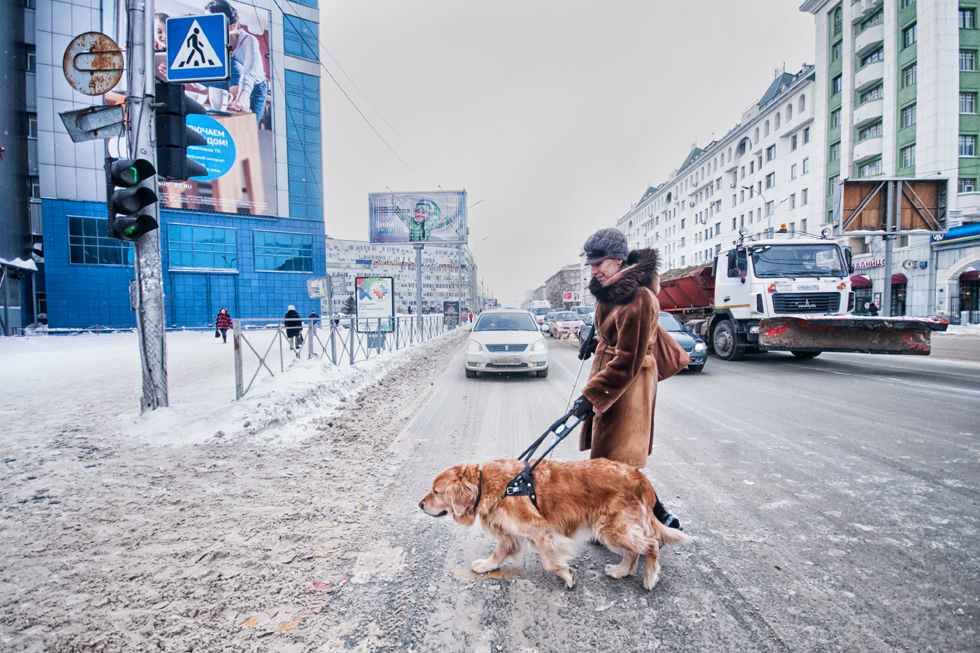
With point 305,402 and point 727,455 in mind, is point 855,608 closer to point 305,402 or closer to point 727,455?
point 727,455

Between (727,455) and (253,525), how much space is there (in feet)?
13.2

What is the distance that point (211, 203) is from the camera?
3034 centimetres

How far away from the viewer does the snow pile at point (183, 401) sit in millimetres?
5012

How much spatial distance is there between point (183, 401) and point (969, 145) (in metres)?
38.4

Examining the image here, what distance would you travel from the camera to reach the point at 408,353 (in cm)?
1397

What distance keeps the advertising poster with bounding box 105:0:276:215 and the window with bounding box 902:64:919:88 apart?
40.4 meters

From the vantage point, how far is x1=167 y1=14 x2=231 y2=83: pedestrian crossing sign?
5688 millimetres

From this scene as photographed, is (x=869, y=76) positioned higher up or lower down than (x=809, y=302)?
higher up

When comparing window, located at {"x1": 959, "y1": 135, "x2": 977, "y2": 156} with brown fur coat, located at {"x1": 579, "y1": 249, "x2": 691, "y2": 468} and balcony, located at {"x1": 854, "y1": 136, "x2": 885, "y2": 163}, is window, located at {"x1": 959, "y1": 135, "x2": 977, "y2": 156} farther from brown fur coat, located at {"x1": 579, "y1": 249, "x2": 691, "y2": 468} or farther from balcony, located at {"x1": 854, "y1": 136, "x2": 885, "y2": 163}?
brown fur coat, located at {"x1": 579, "y1": 249, "x2": 691, "y2": 468}

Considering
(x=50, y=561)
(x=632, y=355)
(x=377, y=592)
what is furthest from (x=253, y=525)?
(x=632, y=355)

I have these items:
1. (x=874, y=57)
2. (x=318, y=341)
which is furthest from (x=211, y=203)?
(x=874, y=57)

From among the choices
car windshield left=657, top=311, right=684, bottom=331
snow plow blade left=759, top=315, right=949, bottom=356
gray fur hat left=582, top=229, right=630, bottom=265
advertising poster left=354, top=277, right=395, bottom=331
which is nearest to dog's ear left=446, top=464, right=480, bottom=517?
gray fur hat left=582, top=229, right=630, bottom=265

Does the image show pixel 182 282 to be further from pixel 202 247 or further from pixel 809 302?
pixel 809 302

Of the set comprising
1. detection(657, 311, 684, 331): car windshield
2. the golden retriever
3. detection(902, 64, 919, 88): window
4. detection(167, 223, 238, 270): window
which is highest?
detection(902, 64, 919, 88): window
